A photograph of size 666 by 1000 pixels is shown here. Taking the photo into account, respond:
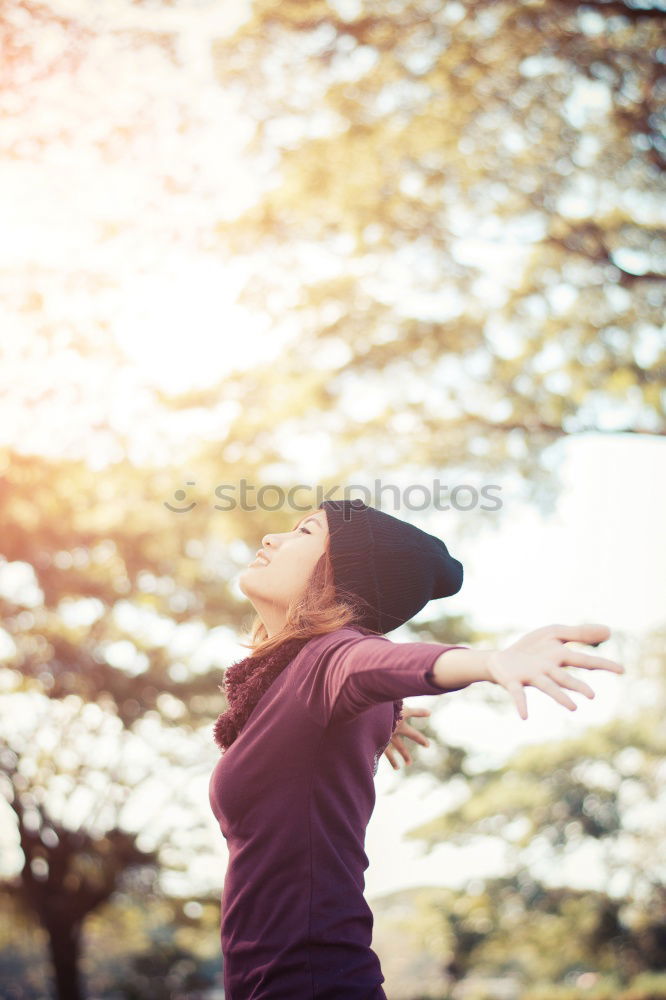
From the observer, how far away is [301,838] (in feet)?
7.12

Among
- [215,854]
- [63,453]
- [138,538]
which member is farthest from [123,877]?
[63,453]

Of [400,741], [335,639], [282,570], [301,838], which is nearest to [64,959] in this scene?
[400,741]

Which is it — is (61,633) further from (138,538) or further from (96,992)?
(96,992)

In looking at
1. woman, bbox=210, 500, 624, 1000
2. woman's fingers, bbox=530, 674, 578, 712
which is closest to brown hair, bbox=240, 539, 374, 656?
woman, bbox=210, 500, 624, 1000

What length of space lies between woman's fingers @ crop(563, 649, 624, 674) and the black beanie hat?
0.88 m

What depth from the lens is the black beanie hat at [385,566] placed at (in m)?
2.50

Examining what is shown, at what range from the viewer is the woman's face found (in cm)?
260

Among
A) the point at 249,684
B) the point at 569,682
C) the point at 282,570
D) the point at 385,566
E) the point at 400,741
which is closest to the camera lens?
the point at 569,682

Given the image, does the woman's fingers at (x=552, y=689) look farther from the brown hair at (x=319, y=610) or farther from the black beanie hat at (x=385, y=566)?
the black beanie hat at (x=385, y=566)

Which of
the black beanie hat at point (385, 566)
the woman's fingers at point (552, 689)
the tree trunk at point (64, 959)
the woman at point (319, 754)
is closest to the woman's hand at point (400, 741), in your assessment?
the woman at point (319, 754)

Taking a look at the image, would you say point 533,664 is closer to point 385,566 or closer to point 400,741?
point 385,566

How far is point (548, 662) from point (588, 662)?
71 millimetres

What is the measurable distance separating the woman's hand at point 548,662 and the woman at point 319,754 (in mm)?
120

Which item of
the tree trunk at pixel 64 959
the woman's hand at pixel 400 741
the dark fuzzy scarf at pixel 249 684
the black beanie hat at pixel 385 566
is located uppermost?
the black beanie hat at pixel 385 566
